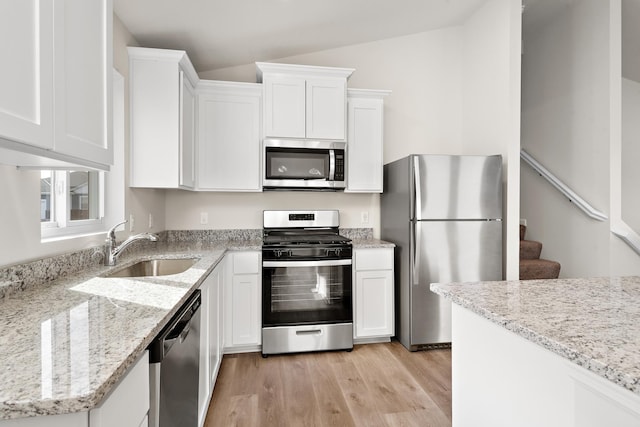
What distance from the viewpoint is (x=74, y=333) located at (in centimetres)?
87

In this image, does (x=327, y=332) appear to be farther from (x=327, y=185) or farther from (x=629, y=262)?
(x=629, y=262)

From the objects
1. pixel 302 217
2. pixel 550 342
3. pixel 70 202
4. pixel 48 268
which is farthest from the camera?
pixel 302 217

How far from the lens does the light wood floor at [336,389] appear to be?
1.90 meters

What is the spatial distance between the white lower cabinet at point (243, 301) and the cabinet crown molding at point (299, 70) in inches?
59.7

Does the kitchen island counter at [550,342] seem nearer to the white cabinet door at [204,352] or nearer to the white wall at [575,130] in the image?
the white cabinet door at [204,352]

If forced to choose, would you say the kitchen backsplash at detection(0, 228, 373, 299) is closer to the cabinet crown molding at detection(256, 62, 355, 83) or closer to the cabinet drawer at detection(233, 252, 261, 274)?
the cabinet drawer at detection(233, 252, 261, 274)

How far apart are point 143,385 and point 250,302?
1.80 m

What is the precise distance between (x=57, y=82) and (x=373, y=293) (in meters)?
2.50

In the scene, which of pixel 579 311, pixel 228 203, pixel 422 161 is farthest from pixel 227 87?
pixel 579 311

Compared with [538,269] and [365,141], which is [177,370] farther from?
[538,269]

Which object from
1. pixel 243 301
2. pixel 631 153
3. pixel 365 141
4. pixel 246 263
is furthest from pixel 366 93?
pixel 631 153

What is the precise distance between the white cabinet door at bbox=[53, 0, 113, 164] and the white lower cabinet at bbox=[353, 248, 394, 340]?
6.73 ft

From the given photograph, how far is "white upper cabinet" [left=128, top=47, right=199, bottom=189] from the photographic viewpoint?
7.54 ft

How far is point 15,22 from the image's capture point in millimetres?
791
